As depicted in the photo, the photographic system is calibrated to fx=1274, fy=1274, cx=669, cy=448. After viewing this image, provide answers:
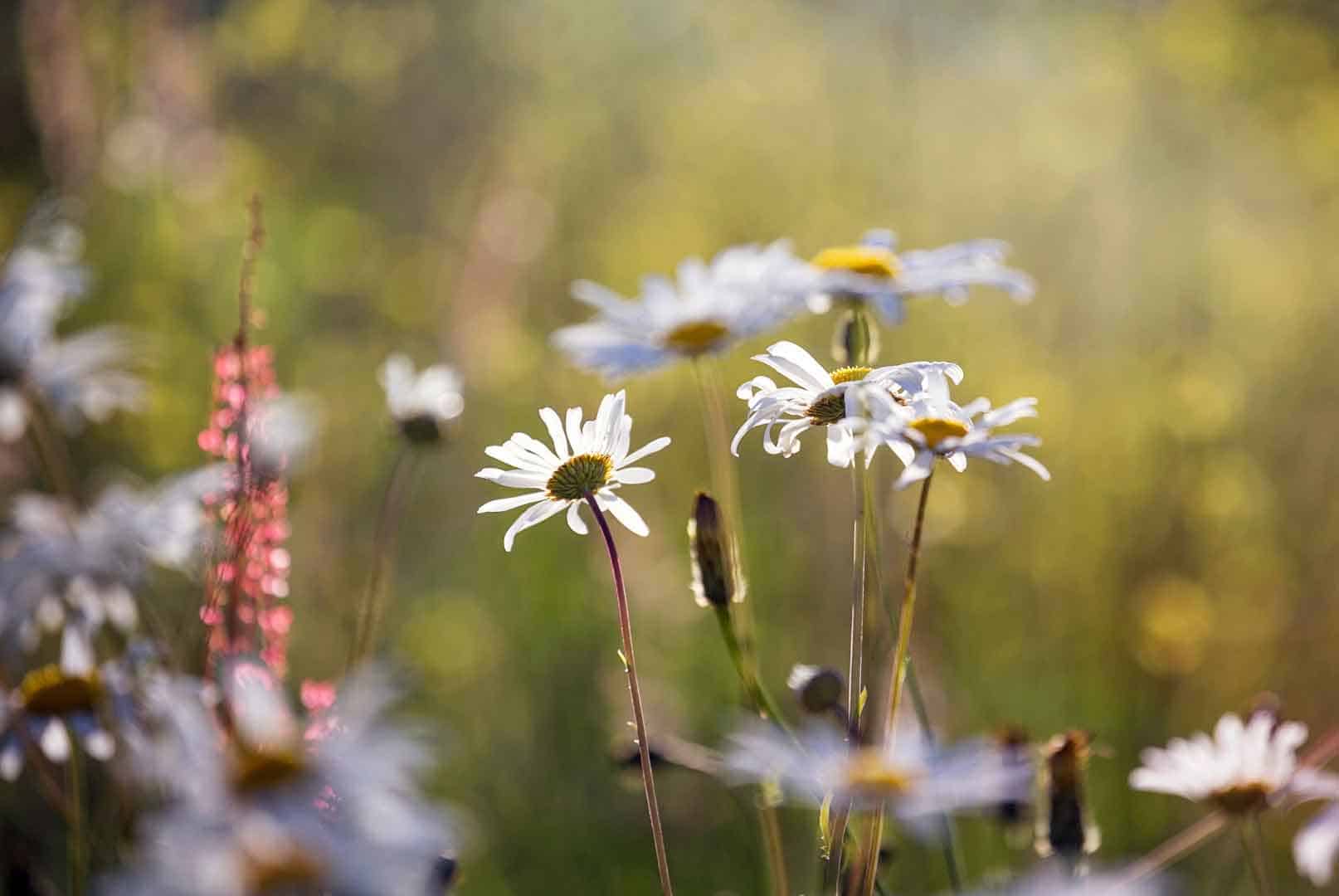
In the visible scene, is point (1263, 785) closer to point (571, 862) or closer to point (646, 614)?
point (571, 862)

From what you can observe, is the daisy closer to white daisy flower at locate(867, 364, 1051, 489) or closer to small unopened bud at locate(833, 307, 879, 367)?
white daisy flower at locate(867, 364, 1051, 489)

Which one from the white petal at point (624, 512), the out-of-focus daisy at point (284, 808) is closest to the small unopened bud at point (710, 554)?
the white petal at point (624, 512)

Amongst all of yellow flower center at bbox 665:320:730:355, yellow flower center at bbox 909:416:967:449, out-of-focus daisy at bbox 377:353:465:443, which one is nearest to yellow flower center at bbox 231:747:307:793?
yellow flower center at bbox 909:416:967:449

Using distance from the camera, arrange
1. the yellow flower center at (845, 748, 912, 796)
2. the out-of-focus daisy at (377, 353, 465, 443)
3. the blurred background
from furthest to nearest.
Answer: the blurred background
the out-of-focus daisy at (377, 353, 465, 443)
the yellow flower center at (845, 748, 912, 796)

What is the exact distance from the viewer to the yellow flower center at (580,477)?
731 millimetres

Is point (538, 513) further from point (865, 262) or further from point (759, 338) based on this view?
point (759, 338)

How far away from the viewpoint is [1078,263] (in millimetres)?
2578

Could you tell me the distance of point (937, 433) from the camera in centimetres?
67

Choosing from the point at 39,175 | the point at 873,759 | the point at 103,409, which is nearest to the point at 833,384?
the point at 873,759

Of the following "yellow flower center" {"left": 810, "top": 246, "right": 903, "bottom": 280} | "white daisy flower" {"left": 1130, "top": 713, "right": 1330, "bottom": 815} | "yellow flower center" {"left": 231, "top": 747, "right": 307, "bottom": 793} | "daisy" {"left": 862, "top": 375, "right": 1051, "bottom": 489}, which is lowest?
"yellow flower center" {"left": 231, "top": 747, "right": 307, "bottom": 793}

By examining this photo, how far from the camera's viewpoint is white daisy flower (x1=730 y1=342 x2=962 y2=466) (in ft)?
2.11

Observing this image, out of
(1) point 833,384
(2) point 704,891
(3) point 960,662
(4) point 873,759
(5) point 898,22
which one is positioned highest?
(5) point 898,22

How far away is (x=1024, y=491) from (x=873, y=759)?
177 cm

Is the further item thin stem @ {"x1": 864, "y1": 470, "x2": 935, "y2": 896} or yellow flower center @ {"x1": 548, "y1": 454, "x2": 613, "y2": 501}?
yellow flower center @ {"x1": 548, "y1": 454, "x2": 613, "y2": 501}
